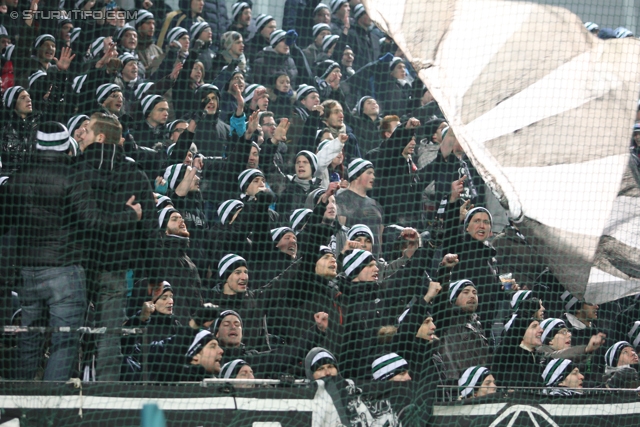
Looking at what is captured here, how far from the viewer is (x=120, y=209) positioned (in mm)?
5488

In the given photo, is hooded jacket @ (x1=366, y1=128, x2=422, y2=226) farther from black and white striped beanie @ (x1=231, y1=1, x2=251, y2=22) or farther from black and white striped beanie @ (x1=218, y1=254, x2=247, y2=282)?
black and white striped beanie @ (x1=231, y1=1, x2=251, y2=22)

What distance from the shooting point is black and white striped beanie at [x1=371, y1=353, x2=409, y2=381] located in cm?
538

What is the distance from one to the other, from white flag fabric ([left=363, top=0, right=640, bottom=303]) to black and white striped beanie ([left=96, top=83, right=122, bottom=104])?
2032 millimetres

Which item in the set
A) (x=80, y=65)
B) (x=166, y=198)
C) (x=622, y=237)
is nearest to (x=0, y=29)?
(x=80, y=65)

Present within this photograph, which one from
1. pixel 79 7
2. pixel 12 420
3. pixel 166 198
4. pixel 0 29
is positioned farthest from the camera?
pixel 79 7

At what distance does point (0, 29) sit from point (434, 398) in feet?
13.2

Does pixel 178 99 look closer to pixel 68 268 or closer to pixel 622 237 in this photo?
pixel 68 268

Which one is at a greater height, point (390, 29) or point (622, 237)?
point (390, 29)

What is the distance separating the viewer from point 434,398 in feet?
17.4

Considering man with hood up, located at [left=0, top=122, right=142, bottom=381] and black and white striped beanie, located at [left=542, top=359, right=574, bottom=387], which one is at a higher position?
man with hood up, located at [left=0, top=122, right=142, bottom=381]

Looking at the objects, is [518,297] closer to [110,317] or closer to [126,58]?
[110,317]

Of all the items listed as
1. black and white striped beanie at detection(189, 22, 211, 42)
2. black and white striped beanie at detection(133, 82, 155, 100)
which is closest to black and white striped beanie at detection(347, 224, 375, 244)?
black and white striped beanie at detection(133, 82, 155, 100)

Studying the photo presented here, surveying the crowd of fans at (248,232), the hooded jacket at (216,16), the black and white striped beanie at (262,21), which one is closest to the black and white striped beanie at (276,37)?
the crowd of fans at (248,232)

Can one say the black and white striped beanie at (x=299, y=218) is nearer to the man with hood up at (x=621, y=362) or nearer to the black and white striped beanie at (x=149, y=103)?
the black and white striped beanie at (x=149, y=103)
